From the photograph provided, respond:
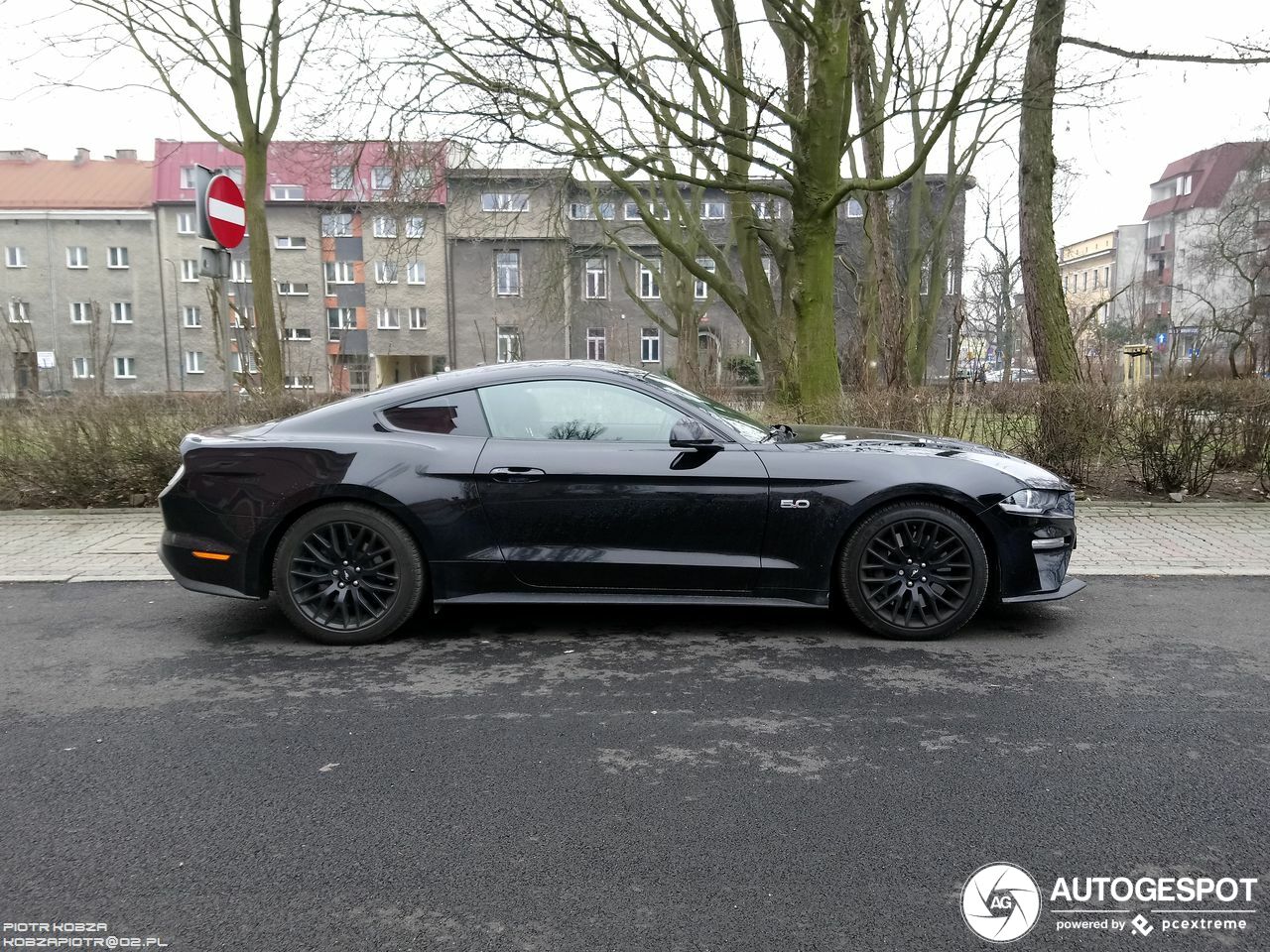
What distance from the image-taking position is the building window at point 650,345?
4938 centimetres

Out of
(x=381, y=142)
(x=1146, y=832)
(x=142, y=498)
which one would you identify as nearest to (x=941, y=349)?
(x=381, y=142)

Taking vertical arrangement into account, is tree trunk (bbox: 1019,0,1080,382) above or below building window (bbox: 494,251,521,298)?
below

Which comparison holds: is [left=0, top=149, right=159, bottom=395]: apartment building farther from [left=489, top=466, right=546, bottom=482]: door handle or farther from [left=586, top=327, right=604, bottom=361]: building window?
[left=489, top=466, right=546, bottom=482]: door handle

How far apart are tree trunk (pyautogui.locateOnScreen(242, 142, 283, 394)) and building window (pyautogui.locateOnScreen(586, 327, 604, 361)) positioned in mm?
32394

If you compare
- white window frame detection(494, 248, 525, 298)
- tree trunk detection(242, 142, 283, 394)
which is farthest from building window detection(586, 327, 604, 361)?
tree trunk detection(242, 142, 283, 394)

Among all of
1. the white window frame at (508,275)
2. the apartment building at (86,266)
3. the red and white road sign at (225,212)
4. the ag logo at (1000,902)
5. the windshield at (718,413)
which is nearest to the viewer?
the ag logo at (1000,902)

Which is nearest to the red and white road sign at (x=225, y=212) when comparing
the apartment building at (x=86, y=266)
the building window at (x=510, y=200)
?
the building window at (x=510, y=200)

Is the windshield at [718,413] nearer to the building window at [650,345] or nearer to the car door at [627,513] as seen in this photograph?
the car door at [627,513]

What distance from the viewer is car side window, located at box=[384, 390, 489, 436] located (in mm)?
4930

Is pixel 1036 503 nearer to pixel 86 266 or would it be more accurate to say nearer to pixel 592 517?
pixel 592 517

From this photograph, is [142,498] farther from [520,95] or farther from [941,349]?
[941,349]

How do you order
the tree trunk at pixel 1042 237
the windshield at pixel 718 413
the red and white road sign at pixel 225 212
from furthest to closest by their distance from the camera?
the tree trunk at pixel 1042 237
the red and white road sign at pixel 225 212
the windshield at pixel 718 413

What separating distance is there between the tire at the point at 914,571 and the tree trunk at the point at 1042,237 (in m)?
9.62

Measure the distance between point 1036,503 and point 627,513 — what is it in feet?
7.08
